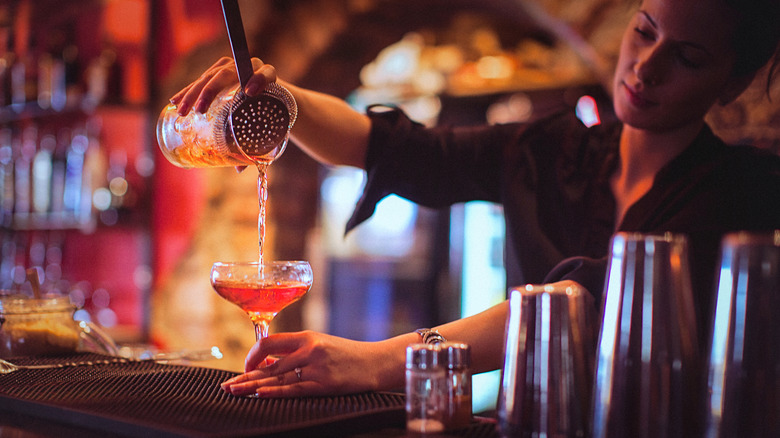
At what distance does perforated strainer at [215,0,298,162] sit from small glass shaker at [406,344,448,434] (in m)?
0.52

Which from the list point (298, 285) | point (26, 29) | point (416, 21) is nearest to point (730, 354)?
point (298, 285)

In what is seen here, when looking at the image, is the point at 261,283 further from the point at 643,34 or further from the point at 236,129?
the point at 643,34

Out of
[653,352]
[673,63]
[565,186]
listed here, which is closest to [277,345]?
[653,352]

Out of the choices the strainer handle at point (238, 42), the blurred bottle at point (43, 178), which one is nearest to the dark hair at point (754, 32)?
the strainer handle at point (238, 42)

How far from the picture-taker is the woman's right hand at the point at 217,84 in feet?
3.92

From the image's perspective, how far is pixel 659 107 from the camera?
141cm

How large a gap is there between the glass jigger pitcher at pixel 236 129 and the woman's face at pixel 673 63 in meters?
0.67

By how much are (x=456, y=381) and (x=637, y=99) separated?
78cm

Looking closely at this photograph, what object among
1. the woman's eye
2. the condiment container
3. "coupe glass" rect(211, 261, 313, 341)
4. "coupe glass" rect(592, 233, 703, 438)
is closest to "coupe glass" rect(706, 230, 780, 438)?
"coupe glass" rect(592, 233, 703, 438)

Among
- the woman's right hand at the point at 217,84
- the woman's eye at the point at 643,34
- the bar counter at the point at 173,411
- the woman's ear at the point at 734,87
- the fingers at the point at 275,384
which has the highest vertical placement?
the woman's eye at the point at 643,34

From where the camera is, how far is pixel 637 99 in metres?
1.41

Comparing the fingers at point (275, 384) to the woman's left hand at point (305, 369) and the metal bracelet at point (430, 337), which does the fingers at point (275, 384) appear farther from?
the metal bracelet at point (430, 337)

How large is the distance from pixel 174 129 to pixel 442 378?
720 mm

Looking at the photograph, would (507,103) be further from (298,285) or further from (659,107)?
(298,285)
